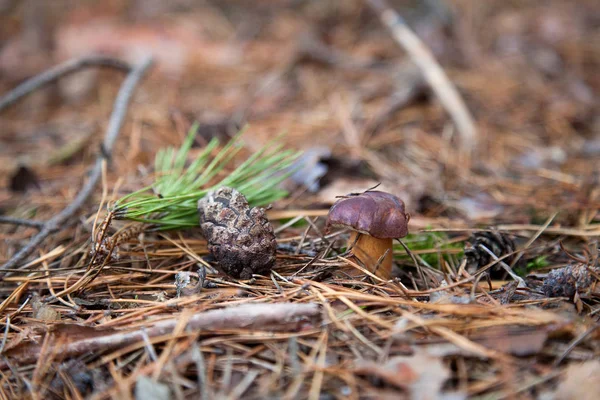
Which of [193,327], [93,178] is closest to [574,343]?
[193,327]

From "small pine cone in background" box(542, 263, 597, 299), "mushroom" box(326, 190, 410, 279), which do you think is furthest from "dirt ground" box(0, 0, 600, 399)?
"mushroom" box(326, 190, 410, 279)

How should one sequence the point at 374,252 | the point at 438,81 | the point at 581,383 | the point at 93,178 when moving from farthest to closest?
the point at 438,81, the point at 93,178, the point at 374,252, the point at 581,383

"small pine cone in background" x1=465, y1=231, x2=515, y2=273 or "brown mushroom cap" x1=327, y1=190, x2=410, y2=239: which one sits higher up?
"brown mushroom cap" x1=327, y1=190, x2=410, y2=239

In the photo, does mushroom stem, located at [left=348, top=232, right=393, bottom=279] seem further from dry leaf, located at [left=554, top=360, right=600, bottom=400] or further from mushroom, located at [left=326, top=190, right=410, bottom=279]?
dry leaf, located at [left=554, top=360, right=600, bottom=400]

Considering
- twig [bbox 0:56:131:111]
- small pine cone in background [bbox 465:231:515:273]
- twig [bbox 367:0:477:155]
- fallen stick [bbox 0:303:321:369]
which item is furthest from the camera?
twig [bbox 367:0:477:155]

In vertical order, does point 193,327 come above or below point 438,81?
below

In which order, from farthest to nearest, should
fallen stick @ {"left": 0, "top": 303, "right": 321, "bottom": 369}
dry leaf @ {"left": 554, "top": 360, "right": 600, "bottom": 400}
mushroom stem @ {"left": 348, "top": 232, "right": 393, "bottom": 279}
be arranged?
1. mushroom stem @ {"left": 348, "top": 232, "right": 393, "bottom": 279}
2. fallen stick @ {"left": 0, "top": 303, "right": 321, "bottom": 369}
3. dry leaf @ {"left": 554, "top": 360, "right": 600, "bottom": 400}

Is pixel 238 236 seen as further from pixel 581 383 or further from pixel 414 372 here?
pixel 581 383

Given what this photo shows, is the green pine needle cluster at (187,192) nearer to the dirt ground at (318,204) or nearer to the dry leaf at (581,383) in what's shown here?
the dirt ground at (318,204)
